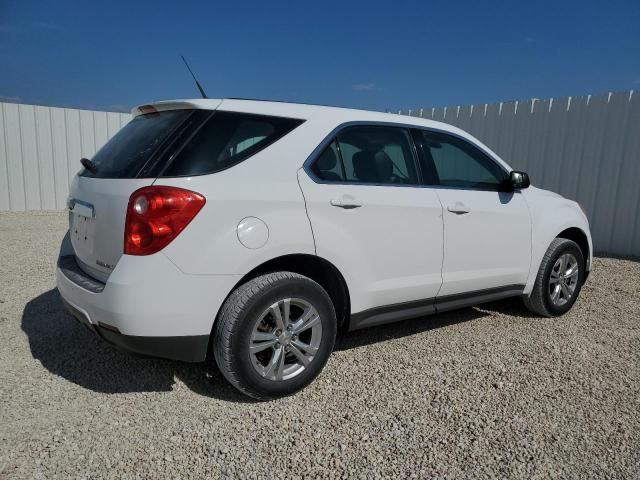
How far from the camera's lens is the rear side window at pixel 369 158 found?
2.89m

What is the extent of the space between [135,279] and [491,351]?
2.61 m

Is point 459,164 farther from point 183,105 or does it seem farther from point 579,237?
point 183,105

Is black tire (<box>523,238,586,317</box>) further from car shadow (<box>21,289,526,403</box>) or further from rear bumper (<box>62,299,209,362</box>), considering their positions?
rear bumper (<box>62,299,209,362</box>)

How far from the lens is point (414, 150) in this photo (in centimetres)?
338

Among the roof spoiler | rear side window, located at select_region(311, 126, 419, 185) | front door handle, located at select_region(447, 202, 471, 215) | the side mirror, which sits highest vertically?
the roof spoiler

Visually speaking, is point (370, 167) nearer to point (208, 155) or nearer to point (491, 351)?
point (208, 155)

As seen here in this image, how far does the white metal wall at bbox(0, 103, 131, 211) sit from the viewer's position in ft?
34.4

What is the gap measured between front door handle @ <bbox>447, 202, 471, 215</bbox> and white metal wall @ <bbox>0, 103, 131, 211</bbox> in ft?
35.0

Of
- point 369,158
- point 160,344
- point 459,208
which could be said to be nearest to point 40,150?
point 369,158

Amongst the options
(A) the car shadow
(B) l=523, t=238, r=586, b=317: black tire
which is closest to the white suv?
(A) the car shadow

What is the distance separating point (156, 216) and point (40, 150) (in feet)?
34.4

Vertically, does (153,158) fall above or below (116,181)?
above

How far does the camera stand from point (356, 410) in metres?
2.69

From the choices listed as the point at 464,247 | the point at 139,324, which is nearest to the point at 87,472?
the point at 139,324
